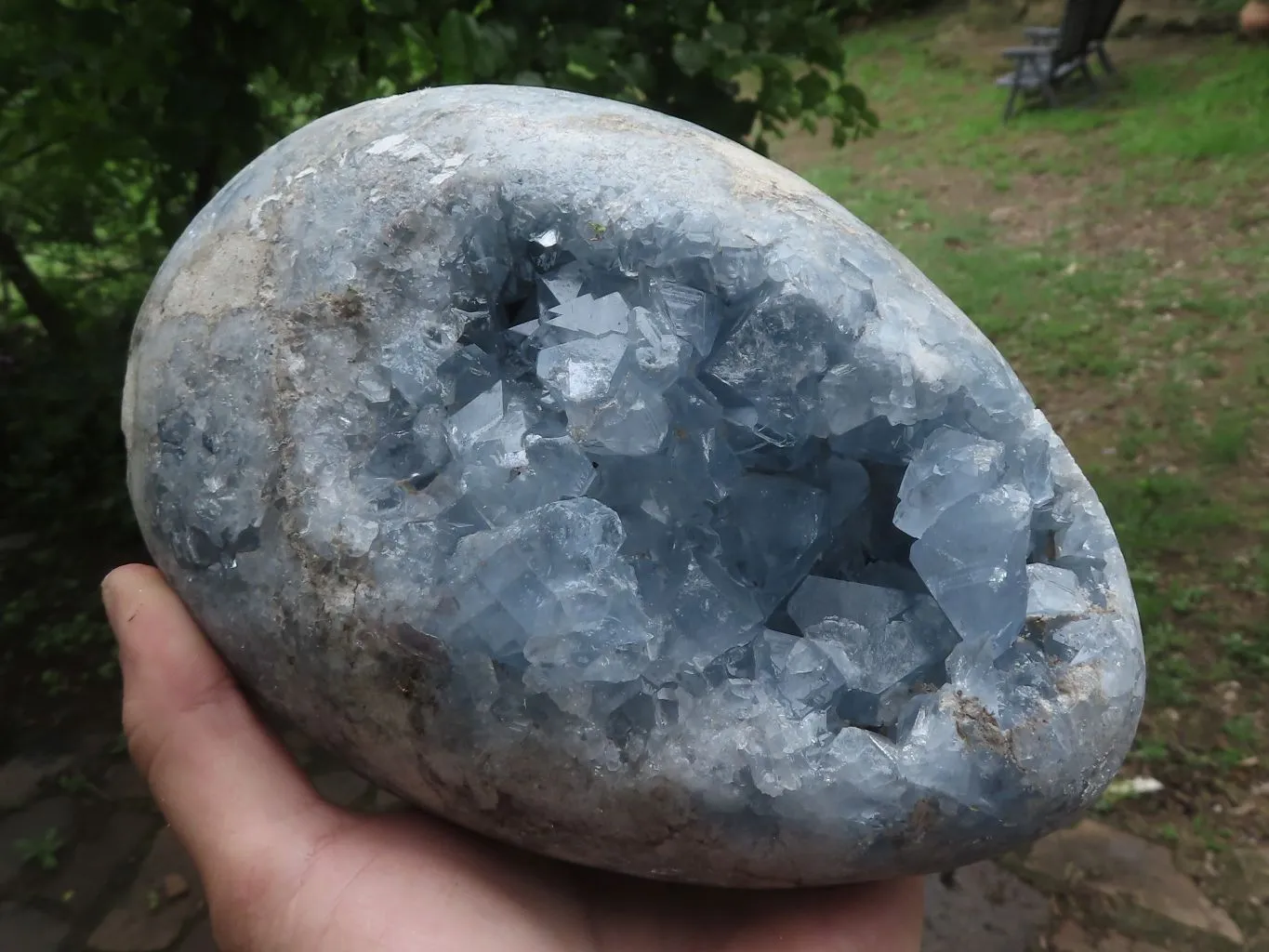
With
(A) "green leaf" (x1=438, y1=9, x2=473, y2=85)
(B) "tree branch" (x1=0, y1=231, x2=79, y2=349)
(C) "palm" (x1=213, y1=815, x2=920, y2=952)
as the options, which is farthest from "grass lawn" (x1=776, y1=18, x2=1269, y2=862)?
(B) "tree branch" (x1=0, y1=231, x2=79, y2=349)

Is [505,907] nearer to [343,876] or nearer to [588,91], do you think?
[343,876]

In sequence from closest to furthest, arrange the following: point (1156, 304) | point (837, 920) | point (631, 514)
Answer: point (631, 514) → point (837, 920) → point (1156, 304)

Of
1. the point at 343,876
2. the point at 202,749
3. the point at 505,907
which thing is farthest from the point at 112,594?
the point at 505,907

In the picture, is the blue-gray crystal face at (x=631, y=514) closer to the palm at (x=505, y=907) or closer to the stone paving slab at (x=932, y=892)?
the palm at (x=505, y=907)

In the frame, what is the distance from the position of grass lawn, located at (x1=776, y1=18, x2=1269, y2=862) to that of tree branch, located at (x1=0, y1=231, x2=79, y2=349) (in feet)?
10.6

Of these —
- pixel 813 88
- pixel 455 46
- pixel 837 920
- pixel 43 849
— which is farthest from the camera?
pixel 813 88

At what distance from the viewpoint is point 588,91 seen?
1.95 m

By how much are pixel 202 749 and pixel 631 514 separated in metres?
0.58

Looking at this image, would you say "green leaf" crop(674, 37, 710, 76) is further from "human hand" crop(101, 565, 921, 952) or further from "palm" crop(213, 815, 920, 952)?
"palm" crop(213, 815, 920, 952)

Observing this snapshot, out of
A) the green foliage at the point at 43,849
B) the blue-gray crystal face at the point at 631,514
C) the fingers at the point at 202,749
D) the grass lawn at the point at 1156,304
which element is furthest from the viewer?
the grass lawn at the point at 1156,304

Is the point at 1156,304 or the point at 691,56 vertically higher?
the point at 691,56

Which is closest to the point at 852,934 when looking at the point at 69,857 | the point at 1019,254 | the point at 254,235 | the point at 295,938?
the point at 295,938

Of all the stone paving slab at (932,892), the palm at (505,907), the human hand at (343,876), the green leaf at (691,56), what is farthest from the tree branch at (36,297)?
the palm at (505,907)

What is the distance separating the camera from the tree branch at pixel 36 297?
10.1 feet
